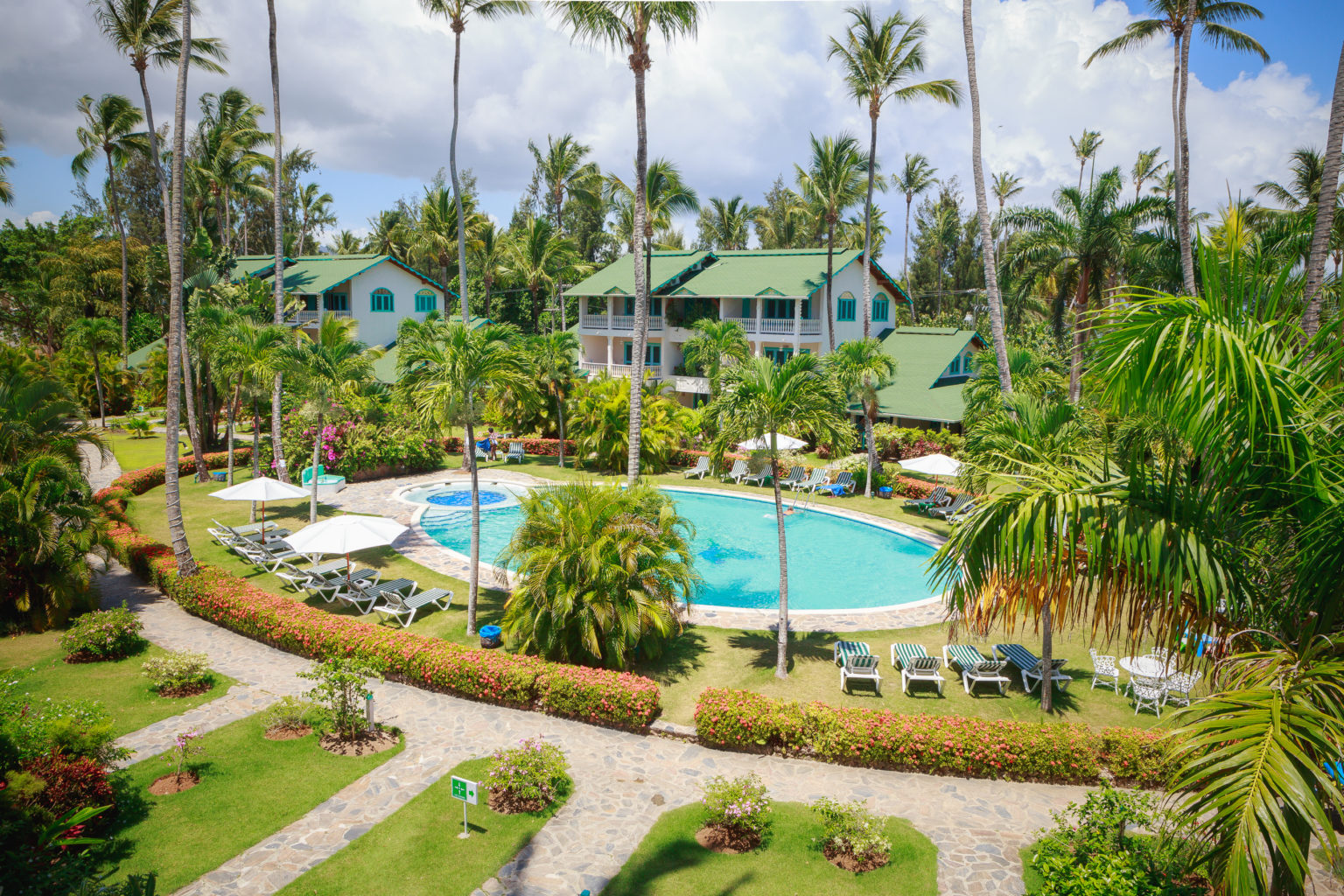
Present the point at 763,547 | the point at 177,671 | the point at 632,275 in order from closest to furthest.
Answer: the point at 177,671
the point at 763,547
the point at 632,275

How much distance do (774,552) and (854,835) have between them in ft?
46.6

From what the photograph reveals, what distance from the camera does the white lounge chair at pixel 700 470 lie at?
3103 centimetres

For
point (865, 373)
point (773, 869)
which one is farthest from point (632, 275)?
point (773, 869)

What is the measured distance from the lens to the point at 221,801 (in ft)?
31.0

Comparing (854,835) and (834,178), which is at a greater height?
(834,178)

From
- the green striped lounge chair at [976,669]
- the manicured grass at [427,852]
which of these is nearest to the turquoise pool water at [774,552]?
the green striped lounge chair at [976,669]

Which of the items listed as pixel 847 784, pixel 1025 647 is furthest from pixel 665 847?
pixel 1025 647

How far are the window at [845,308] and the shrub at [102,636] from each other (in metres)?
32.8

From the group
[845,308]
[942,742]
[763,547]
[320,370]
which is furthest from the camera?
[845,308]

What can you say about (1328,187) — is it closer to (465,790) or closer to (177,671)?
(465,790)

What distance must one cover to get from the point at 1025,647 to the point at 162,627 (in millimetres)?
17637

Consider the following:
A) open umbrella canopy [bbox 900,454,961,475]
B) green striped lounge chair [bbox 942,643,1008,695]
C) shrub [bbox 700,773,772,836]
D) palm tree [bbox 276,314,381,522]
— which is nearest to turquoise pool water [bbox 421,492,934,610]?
open umbrella canopy [bbox 900,454,961,475]

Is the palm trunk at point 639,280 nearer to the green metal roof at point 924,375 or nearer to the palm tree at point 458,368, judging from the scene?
the palm tree at point 458,368

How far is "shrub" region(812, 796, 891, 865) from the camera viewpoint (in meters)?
Answer: 8.55
